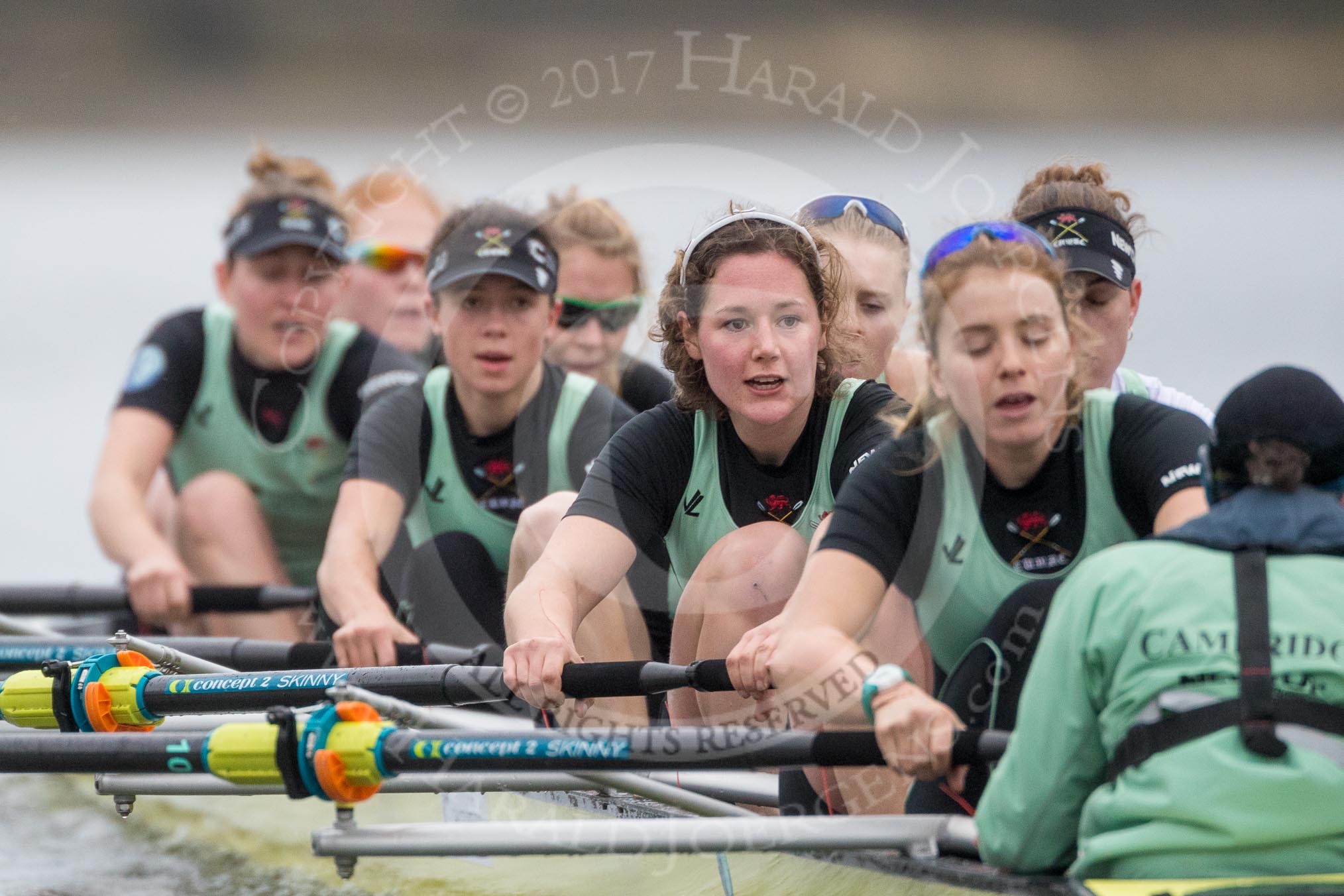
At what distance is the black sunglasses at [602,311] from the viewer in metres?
3.74

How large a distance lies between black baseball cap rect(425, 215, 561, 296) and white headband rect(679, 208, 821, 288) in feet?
2.36

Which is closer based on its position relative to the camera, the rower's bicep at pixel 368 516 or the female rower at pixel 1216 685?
the female rower at pixel 1216 685

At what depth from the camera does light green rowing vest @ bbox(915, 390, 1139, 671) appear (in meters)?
1.97

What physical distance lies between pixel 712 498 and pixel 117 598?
6.33 feet

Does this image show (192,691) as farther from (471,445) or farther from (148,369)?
(148,369)

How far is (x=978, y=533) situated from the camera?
6.54 feet

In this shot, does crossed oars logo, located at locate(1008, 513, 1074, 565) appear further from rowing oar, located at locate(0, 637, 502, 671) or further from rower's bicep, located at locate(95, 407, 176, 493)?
rower's bicep, located at locate(95, 407, 176, 493)

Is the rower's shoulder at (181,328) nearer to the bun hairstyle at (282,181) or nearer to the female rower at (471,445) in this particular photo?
the bun hairstyle at (282,181)

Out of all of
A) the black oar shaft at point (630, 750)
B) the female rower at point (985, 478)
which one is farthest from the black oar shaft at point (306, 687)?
the female rower at point (985, 478)

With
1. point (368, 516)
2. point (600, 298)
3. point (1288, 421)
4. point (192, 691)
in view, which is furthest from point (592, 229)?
point (1288, 421)

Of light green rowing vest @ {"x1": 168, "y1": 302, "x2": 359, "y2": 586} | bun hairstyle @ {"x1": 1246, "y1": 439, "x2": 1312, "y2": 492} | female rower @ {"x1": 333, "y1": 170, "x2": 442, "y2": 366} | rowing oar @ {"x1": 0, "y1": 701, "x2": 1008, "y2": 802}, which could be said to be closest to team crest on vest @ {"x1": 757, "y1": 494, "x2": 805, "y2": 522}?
rowing oar @ {"x1": 0, "y1": 701, "x2": 1008, "y2": 802}

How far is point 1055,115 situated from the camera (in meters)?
11.6

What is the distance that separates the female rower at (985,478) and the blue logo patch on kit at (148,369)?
2.36 meters

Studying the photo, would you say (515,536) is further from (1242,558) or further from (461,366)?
(1242,558)
